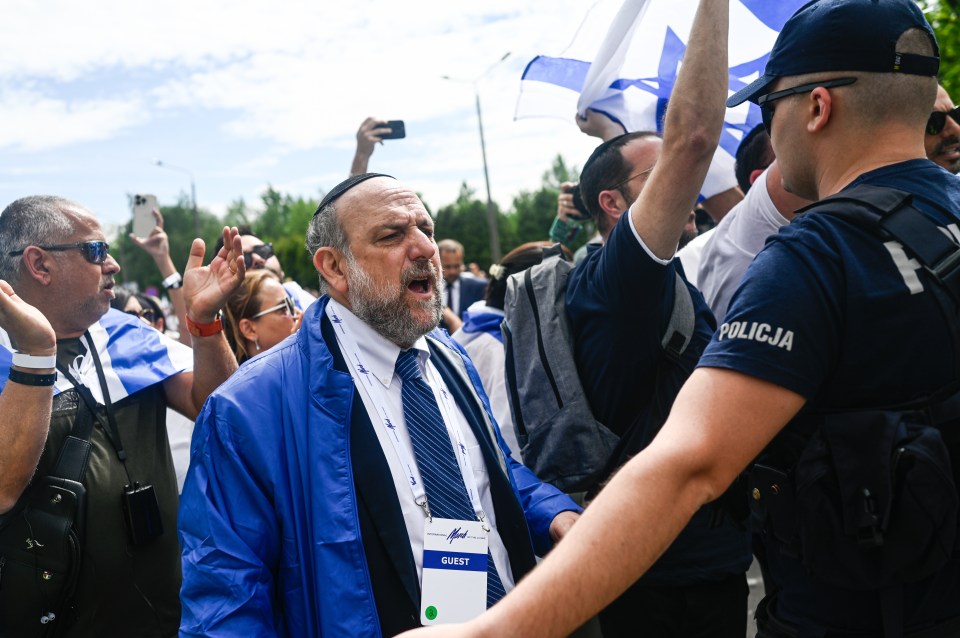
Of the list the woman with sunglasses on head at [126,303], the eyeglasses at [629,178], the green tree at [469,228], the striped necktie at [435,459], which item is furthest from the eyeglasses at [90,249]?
the green tree at [469,228]

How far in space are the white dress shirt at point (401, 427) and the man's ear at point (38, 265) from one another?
4.44 feet

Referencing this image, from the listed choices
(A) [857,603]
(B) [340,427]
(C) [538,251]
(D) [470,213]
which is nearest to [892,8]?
(A) [857,603]

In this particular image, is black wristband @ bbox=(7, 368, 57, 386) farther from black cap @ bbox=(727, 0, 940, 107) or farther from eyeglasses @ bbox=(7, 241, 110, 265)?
black cap @ bbox=(727, 0, 940, 107)

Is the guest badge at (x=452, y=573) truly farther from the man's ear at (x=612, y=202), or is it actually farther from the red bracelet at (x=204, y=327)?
the man's ear at (x=612, y=202)

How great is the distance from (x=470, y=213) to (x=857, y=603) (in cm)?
5429

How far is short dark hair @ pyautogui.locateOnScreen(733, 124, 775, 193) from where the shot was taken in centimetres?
357

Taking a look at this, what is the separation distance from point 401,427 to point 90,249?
173cm

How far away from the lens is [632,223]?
93.3 inches

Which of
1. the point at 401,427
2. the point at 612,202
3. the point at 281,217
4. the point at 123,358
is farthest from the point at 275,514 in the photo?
the point at 281,217

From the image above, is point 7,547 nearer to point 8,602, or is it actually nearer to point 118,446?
point 8,602

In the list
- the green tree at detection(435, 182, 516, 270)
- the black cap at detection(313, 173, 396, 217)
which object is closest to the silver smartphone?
the black cap at detection(313, 173, 396, 217)

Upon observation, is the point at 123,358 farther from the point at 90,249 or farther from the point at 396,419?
the point at 396,419

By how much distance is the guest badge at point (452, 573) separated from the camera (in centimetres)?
203

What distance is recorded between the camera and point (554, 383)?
2771mm
